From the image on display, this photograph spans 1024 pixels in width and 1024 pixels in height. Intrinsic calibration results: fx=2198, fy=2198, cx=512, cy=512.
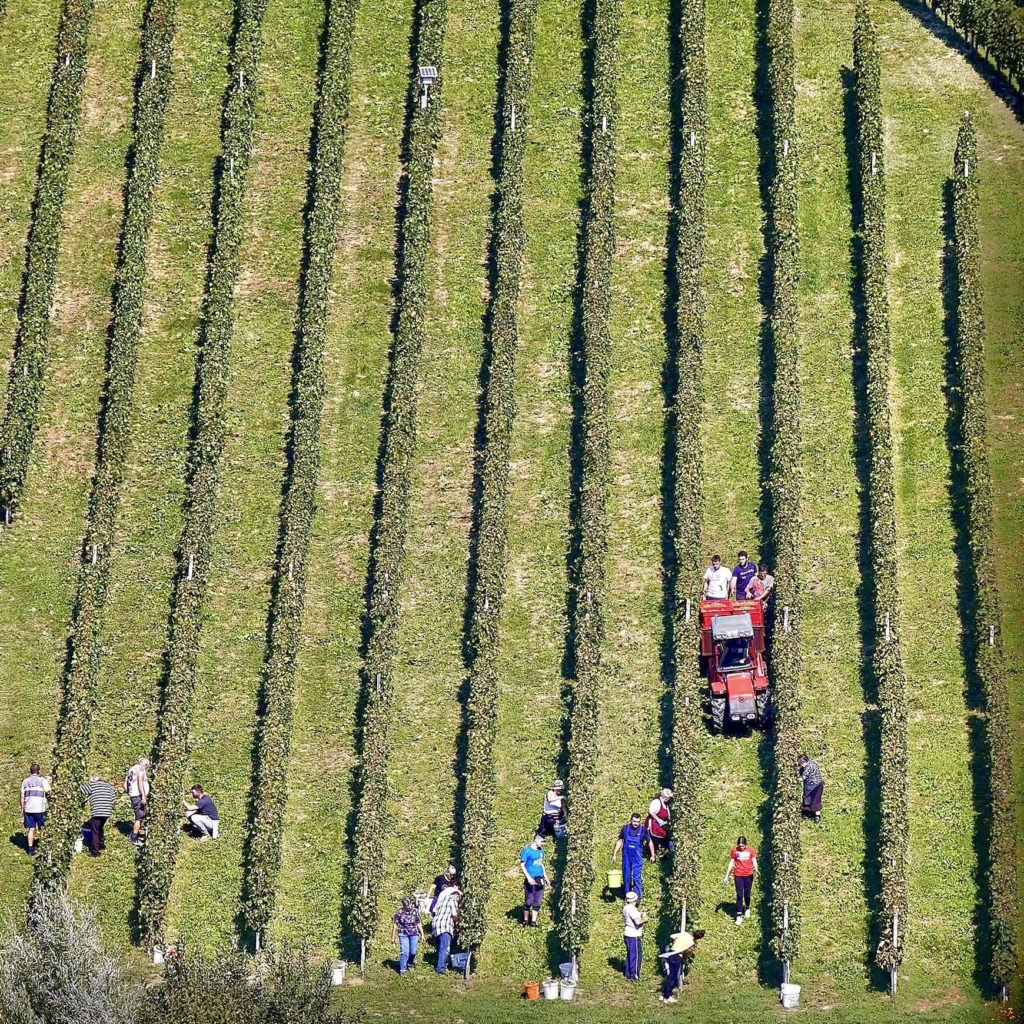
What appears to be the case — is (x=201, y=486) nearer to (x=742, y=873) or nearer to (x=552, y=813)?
(x=552, y=813)

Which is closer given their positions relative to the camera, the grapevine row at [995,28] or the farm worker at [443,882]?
the farm worker at [443,882]

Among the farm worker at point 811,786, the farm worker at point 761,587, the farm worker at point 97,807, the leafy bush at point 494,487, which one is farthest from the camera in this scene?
the farm worker at point 761,587

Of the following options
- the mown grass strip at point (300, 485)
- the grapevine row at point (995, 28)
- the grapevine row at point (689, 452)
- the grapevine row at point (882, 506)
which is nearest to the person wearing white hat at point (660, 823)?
the grapevine row at point (689, 452)

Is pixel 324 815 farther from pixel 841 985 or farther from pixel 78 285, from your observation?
pixel 78 285

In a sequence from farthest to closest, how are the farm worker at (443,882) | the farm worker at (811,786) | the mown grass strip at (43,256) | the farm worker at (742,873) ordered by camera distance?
the mown grass strip at (43,256) < the farm worker at (811,786) < the farm worker at (443,882) < the farm worker at (742,873)

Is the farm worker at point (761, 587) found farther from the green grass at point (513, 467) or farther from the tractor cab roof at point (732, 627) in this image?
the tractor cab roof at point (732, 627)

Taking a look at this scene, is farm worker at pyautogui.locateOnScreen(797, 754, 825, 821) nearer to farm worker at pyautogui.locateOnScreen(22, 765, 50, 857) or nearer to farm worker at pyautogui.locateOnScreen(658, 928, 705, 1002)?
farm worker at pyautogui.locateOnScreen(658, 928, 705, 1002)

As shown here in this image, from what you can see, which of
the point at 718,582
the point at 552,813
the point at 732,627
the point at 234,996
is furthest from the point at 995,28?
the point at 234,996

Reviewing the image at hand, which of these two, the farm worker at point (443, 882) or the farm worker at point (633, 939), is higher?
the farm worker at point (443, 882)
